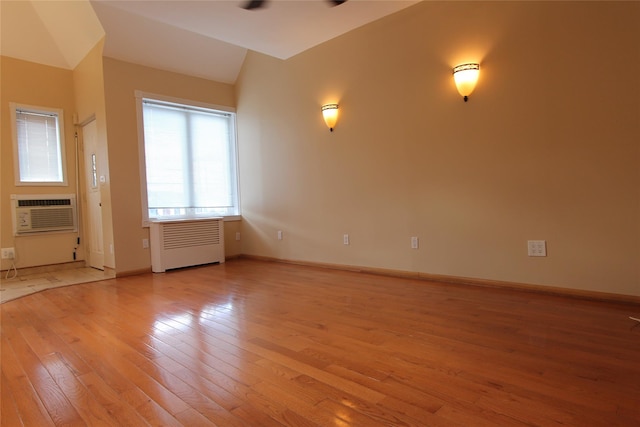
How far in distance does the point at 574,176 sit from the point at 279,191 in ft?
10.8

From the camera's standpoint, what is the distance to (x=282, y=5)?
313 cm

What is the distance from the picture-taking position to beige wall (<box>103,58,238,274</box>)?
425 cm

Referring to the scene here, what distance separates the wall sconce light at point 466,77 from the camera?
9.90ft

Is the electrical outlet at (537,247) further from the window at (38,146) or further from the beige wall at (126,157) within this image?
the window at (38,146)

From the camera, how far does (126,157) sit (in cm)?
436

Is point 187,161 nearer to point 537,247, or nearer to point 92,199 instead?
point 92,199

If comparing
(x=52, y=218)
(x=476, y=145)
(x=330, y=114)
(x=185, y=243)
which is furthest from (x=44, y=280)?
(x=476, y=145)

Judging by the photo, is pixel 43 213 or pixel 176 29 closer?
pixel 176 29

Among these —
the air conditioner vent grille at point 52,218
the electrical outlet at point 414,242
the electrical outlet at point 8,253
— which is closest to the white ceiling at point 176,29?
the air conditioner vent grille at point 52,218

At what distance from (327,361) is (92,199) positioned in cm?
444

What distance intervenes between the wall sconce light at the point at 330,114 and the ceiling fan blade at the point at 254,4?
1.32 meters

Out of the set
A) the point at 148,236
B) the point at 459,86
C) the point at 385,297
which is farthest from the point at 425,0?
the point at 148,236

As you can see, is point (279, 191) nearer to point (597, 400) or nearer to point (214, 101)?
point (214, 101)

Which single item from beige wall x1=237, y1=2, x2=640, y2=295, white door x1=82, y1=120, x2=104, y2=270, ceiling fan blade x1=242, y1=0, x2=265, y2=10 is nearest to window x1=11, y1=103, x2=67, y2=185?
white door x1=82, y1=120, x2=104, y2=270
